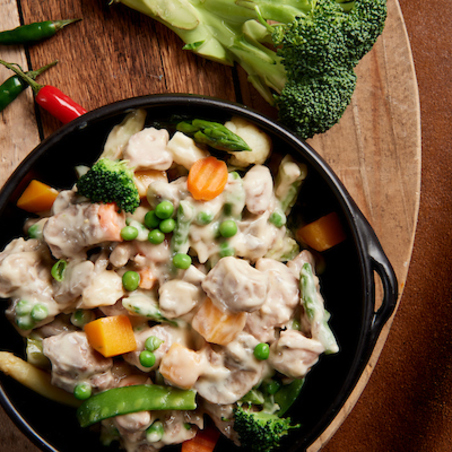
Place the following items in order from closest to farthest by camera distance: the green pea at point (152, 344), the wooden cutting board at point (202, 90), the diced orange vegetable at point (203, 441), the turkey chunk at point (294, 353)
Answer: the green pea at point (152, 344)
the turkey chunk at point (294, 353)
the diced orange vegetable at point (203, 441)
the wooden cutting board at point (202, 90)

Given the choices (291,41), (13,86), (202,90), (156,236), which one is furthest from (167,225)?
(13,86)

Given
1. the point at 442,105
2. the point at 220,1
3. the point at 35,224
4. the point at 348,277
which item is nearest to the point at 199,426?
the point at 348,277

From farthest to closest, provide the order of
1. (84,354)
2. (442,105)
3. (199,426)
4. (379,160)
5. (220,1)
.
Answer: (442,105) → (379,160) → (220,1) → (199,426) → (84,354)

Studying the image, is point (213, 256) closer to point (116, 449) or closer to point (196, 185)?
point (196, 185)

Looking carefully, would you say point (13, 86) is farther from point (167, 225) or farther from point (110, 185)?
point (167, 225)

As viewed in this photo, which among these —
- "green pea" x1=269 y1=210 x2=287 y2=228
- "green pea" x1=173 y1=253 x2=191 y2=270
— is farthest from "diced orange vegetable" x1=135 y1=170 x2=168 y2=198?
"green pea" x1=269 y1=210 x2=287 y2=228

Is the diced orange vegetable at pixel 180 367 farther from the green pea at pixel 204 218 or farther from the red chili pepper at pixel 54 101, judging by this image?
the red chili pepper at pixel 54 101

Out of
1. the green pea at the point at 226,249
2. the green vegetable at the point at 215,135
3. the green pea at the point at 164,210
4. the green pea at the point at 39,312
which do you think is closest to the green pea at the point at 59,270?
the green pea at the point at 39,312
